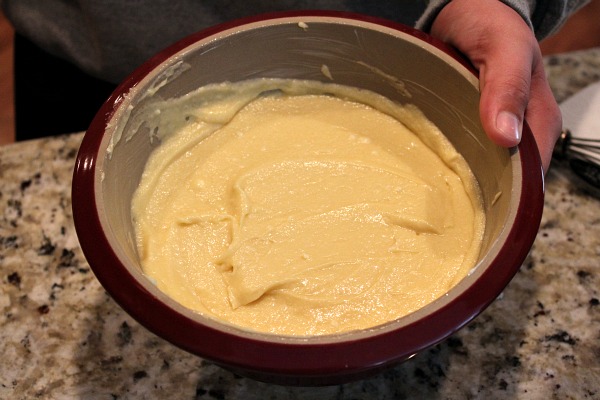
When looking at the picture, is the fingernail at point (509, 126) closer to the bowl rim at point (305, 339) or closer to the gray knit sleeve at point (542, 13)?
the bowl rim at point (305, 339)

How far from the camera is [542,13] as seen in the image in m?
1.07

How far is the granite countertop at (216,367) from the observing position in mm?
843

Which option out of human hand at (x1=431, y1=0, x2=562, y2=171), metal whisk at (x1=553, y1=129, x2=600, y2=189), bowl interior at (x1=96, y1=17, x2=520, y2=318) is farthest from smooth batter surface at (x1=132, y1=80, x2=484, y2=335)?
metal whisk at (x1=553, y1=129, x2=600, y2=189)

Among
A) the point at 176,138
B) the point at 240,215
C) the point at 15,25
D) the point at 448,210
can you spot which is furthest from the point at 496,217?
the point at 15,25

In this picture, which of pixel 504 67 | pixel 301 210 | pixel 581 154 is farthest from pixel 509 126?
pixel 581 154

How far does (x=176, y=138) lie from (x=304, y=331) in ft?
1.29

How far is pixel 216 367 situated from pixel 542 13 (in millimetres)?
815

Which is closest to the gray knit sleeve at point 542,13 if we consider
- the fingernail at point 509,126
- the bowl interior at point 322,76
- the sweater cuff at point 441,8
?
the sweater cuff at point 441,8

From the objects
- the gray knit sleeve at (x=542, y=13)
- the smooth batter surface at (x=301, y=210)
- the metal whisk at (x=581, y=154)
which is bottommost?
the metal whisk at (x=581, y=154)

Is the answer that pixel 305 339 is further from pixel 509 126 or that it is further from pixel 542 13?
pixel 542 13

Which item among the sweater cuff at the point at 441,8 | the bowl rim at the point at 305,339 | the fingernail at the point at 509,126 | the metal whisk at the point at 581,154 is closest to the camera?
the bowl rim at the point at 305,339

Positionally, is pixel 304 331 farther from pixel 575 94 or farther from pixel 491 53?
pixel 575 94

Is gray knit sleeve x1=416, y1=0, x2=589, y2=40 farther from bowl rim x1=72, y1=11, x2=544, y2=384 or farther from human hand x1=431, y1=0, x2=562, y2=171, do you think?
bowl rim x1=72, y1=11, x2=544, y2=384

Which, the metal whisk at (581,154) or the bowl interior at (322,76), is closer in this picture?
the bowl interior at (322,76)
